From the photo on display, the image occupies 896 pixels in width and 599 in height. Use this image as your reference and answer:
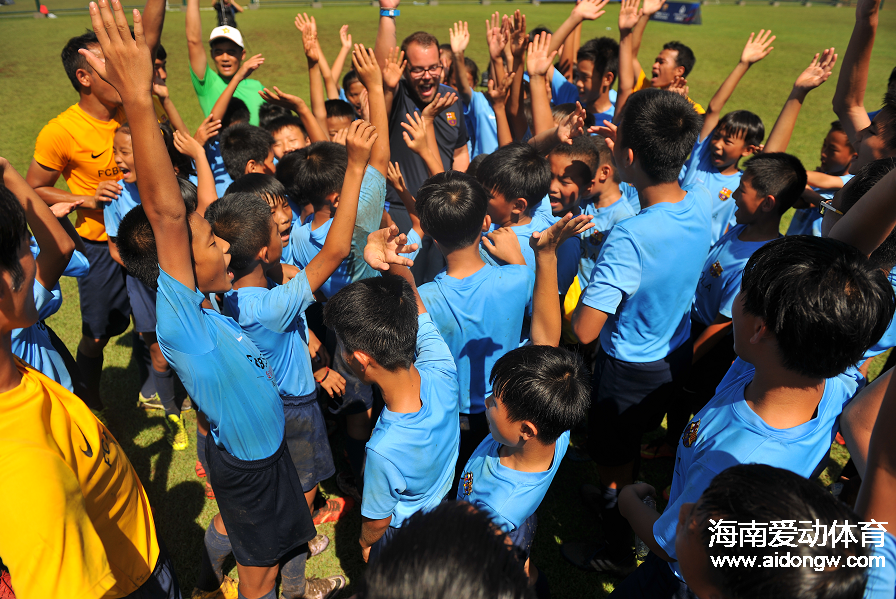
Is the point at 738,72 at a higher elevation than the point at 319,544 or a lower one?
higher

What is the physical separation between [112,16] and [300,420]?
1929 millimetres

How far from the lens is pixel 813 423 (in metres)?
1.62

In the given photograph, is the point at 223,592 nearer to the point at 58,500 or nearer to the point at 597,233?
the point at 58,500

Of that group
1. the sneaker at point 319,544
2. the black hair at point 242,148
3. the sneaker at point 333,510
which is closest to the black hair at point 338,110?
the black hair at point 242,148

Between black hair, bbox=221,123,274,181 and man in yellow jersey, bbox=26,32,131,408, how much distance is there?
86cm

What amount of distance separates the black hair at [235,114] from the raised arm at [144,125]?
3921mm

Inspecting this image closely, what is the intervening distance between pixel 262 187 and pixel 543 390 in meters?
2.41

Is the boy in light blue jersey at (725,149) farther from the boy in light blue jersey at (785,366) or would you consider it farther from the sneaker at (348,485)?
the sneaker at (348,485)

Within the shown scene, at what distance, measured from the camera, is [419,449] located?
2.00 meters

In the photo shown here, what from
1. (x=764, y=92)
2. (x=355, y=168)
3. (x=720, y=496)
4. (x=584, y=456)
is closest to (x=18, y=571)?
(x=720, y=496)

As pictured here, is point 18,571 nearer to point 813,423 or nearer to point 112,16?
point 112,16

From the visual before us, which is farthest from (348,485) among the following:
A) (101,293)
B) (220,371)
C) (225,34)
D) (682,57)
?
(682,57)

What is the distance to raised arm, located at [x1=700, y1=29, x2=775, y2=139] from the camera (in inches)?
180

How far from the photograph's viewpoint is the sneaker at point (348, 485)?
11.2ft
